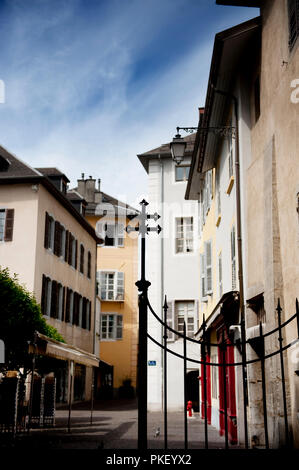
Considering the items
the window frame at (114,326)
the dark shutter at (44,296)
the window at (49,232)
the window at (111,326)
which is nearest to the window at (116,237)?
the window frame at (114,326)

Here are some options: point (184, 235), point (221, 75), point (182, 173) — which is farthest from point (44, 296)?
point (221, 75)

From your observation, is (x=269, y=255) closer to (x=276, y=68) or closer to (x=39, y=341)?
(x=276, y=68)

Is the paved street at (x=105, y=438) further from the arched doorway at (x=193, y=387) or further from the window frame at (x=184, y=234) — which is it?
the window frame at (x=184, y=234)

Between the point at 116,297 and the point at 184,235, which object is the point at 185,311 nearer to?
the point at 184,235

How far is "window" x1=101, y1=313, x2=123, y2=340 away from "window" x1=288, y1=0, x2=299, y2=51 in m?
37.2

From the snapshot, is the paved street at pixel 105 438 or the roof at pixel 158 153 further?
the roof at pixel 158 153

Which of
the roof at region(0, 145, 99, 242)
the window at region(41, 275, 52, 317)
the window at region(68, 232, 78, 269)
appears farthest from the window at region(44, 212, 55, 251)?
the window at region(68, 232, 78, 269)

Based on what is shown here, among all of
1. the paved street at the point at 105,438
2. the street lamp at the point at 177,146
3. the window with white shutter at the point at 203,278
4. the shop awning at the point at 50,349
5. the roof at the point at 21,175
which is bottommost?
the paved street at the point at 105,438

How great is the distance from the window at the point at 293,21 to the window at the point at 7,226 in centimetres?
2036

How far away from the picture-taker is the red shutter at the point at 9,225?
87.9ft

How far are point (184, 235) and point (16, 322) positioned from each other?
16001 millimetres

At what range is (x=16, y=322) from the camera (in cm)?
1543

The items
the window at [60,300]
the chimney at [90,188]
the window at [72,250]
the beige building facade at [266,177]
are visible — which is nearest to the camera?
the beige building facade at [266,177]
